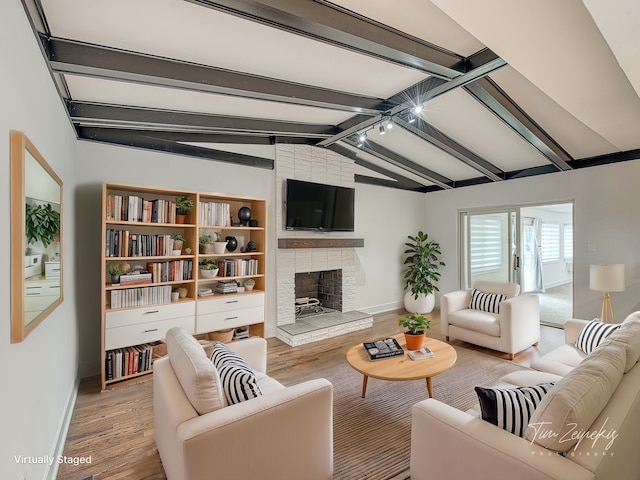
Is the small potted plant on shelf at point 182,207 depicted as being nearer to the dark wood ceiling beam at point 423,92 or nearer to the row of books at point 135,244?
the row of books at point 135,244

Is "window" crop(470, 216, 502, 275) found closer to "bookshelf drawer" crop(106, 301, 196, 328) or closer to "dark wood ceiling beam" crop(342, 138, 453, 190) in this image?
"dark wood ceiling beam" crop(342, 138, 453, 190)

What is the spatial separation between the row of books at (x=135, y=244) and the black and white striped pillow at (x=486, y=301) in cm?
387

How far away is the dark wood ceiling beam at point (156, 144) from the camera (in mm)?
3088

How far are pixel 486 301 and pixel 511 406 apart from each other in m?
2.97

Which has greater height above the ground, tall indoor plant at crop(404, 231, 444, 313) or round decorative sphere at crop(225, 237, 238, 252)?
round decorative sphere at crop(225, 237, 238, 252)

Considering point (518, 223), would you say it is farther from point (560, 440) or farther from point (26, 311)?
point (26, 311)

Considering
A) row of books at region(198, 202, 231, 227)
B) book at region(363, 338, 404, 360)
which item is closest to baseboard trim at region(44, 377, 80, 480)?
row of books at region(198, 202, 231, 227)

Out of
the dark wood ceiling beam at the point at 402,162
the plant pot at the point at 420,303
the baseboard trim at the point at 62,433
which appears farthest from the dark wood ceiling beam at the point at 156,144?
the plant pot at the point at 420,303

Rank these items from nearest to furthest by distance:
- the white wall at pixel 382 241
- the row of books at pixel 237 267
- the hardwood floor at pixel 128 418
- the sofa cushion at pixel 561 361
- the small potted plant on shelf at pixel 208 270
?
the hardwood floor at pixel 128 418 → the sofa cushion at pixel 561 361 → the small potted plant on shelf at pixel 208 270 → the row of books at pixel 237 267 → the white wall at pixel 382 241

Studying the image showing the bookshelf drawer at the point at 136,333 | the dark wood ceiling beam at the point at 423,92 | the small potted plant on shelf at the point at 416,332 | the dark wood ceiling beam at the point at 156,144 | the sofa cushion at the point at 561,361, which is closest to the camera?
the sofa cushion at the point at 561,361

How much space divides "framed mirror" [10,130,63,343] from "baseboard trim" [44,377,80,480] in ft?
3.01

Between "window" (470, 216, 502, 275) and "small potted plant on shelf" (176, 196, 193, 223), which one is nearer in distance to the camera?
"small potted plant on shelf" (176, 196, 193, 223)

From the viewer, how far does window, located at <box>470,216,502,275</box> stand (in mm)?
5516

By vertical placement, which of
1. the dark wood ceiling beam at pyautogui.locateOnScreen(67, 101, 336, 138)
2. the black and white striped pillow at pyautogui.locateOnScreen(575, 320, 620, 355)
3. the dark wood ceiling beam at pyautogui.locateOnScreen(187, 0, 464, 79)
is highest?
the dark wood ceiling beam at pyautogui.locateOnScreen(187, 0, 464, 79)
